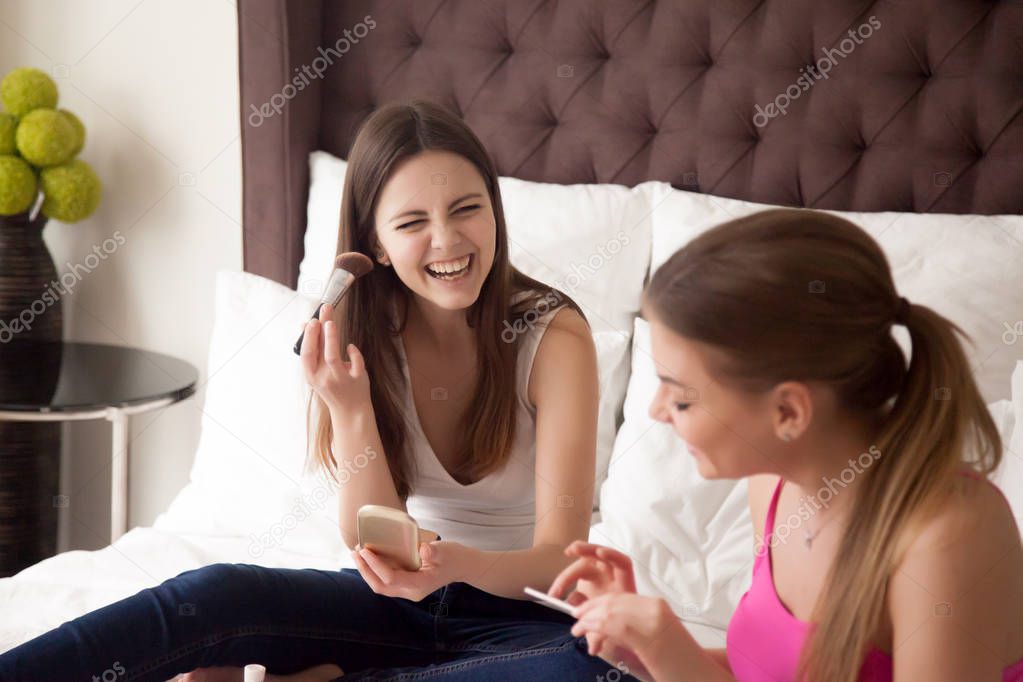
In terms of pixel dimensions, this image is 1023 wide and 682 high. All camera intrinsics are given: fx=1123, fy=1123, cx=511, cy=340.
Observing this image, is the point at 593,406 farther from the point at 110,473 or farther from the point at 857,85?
the point at 110,473

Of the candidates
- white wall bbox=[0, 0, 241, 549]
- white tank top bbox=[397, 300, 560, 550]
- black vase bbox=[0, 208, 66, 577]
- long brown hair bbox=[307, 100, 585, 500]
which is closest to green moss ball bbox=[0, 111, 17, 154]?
black vase bbox=[0, 208, 66, 577]

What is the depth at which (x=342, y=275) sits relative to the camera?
1.51 m

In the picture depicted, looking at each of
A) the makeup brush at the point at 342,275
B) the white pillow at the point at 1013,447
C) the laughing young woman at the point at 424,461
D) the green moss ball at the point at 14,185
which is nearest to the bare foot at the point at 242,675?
the laughing young woman at the point at 424,461

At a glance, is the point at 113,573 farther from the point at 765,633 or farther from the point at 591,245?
the point at 765,633

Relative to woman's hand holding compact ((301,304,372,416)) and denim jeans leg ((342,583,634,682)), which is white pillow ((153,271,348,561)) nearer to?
woman's hand holding compact ((301,304,372,416))

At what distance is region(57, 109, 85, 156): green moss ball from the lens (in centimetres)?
244

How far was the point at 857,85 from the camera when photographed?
1.92 metres

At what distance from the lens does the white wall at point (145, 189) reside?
2.55m

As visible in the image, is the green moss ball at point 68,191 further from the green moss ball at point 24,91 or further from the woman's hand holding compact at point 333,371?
the woman's hand holding compact at point 333,371

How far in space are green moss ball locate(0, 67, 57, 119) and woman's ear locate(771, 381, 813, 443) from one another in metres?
1.98

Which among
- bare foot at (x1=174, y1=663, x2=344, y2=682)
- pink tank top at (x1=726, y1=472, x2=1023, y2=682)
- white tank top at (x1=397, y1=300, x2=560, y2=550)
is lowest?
bare foot at (x1=174, y1=663, x2=344, y2=682)

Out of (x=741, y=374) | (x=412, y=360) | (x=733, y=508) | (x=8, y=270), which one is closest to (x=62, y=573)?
(x=412, y=360)

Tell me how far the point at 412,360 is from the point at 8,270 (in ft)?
3.94

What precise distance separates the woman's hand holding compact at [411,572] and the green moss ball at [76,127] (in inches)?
60.3
